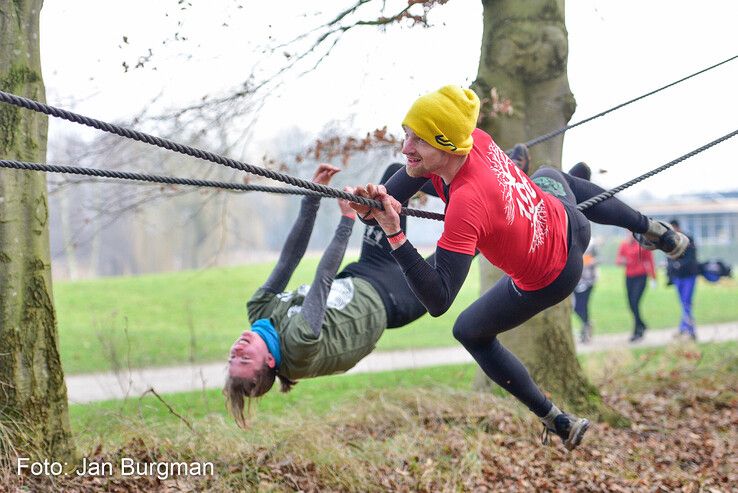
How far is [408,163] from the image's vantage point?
3844mm

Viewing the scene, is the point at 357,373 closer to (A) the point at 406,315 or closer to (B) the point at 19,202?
(A) the point at 406,315

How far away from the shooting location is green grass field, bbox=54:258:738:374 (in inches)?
529

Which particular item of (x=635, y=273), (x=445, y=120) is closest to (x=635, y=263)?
(x=635, y=273)

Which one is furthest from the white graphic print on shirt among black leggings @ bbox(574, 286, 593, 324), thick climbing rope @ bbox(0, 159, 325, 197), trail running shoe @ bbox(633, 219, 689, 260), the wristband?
black leggings @ bbox(574, 286, 593, 324)

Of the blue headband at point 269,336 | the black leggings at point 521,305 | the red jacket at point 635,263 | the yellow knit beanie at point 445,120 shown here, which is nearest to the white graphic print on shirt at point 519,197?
the yellow knit beanie at point 445,120

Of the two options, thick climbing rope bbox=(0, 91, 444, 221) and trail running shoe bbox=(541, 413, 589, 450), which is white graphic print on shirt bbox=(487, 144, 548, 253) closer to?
thick climbing rope bbox=(0, 91, 444, 221)

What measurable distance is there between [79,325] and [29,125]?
1349 cm

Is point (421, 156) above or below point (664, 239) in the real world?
above

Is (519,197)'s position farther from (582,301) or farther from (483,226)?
(582,301)

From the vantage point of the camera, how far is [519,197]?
3762 mm

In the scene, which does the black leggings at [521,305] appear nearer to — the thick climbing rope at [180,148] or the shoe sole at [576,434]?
the shoe sole at [576,434]

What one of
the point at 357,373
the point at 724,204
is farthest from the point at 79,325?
the point at 724,204

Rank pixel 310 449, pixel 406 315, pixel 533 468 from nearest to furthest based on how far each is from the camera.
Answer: pixel 406 315
pixel 310 449
pixel 533 468

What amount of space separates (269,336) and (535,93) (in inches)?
132
